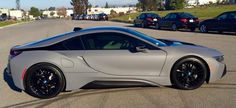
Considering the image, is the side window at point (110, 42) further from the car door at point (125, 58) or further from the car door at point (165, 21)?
the car door at point (165, 21)

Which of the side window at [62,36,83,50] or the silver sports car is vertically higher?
the side window at [62,36,83,50]

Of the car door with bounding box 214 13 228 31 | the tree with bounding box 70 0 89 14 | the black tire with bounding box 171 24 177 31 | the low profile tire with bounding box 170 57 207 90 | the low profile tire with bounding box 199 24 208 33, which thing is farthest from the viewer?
the tree with bounding box 70 0 89 14

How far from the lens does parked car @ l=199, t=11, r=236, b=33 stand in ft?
61.1

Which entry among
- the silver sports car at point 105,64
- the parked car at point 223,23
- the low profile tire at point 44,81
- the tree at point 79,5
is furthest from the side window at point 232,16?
the tree at point 79,5

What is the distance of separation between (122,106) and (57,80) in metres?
1.41

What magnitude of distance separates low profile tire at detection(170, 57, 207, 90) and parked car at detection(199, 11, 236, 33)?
13358 mm

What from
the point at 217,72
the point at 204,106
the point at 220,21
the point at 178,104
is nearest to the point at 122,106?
the point at 178,104

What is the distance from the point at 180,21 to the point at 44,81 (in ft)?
61.6

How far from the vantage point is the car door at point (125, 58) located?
5988mm

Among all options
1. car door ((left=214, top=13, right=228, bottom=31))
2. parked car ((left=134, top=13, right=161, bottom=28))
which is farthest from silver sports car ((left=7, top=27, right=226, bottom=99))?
parked car ((left=134, top=13, right=161, bottom=28))

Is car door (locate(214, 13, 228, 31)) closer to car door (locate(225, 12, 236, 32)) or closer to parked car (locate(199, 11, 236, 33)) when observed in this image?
parked car (locate(199, 11, 236, 33))

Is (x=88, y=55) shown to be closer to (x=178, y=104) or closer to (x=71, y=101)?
(x=71, y=101)

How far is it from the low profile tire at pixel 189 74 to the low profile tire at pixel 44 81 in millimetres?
2134

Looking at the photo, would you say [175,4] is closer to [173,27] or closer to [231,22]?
[173,27]
